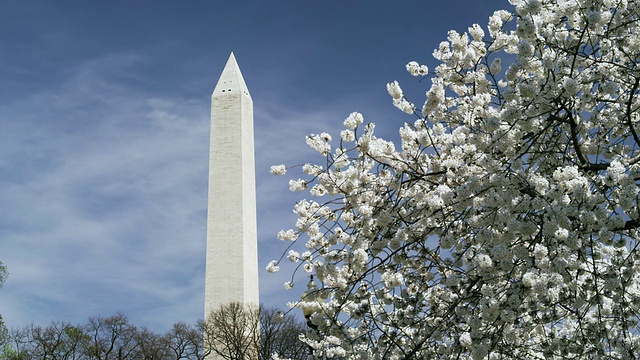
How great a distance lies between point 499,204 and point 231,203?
27912 mm

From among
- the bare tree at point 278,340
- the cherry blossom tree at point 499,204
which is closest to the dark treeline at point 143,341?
the bare tree at point 278,340

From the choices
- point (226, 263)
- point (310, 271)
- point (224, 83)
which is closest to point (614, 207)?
point (310, 271)

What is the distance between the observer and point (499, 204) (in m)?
4.42

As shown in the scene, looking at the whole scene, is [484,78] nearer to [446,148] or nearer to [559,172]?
[446,148]

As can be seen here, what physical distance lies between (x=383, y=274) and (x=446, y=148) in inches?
44.3

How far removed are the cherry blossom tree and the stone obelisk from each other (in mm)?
25051

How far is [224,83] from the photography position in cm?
3403

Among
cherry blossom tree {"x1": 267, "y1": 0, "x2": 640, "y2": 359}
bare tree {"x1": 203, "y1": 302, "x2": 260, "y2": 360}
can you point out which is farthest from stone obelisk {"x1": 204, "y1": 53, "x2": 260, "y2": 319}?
cherry blossom tree {"x1": 267, "y1": 0, "x2": 640, "y2": 359}

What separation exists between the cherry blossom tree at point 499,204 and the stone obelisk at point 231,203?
2505 centimetres

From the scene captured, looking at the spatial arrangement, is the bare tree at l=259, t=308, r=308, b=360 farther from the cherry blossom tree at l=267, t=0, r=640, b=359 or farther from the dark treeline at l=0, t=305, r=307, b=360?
the cherry blossom tree at l=267, t=0, r=640, b=359

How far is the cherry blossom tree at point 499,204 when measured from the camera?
433cm

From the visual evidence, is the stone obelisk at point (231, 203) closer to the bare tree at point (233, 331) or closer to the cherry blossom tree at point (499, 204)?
the bare tree at point (233, 331)

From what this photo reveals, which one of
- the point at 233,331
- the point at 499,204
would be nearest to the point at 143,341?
the point at 233,331

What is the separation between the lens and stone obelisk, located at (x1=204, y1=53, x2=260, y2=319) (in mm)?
30922
